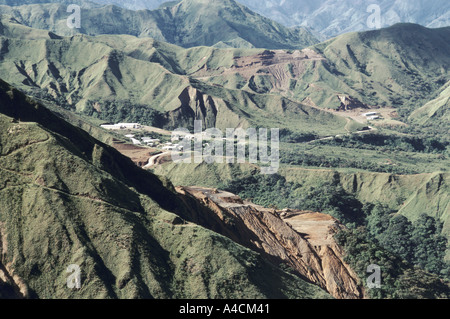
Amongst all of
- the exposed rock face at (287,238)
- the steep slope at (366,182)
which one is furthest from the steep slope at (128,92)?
the exposed rock face at (287,238)

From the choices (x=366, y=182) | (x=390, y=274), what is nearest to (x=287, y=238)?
(x=390, y=274)

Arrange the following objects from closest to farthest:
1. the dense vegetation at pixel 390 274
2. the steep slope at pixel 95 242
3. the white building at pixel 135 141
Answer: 1. the steep slope at pixel 95 242
2. the dense vegetation at pixel 390 274
3. the white building at pixel 135 141

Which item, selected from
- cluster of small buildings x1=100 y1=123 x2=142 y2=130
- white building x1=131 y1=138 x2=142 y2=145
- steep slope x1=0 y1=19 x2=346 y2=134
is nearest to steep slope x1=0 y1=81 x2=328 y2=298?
white building x1=131 y1=138 x2=142 y2=145

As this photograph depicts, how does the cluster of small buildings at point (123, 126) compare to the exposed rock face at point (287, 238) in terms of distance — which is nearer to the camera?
the exposed rock face at point (287, 238)

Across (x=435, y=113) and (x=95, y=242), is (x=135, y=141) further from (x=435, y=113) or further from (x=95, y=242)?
(x=435, y=113)

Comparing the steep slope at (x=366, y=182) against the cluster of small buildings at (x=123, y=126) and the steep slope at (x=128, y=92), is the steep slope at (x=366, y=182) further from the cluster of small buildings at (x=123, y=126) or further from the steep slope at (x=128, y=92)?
the steep slope at (x=128, y=92)

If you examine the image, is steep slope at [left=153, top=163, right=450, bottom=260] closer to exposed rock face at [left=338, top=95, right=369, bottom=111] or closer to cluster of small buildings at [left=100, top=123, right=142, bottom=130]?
cluster of small buildings at [left=100, top=123, right=142, bottom=130]

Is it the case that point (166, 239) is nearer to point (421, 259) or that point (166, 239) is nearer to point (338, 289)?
point (338, 289)
